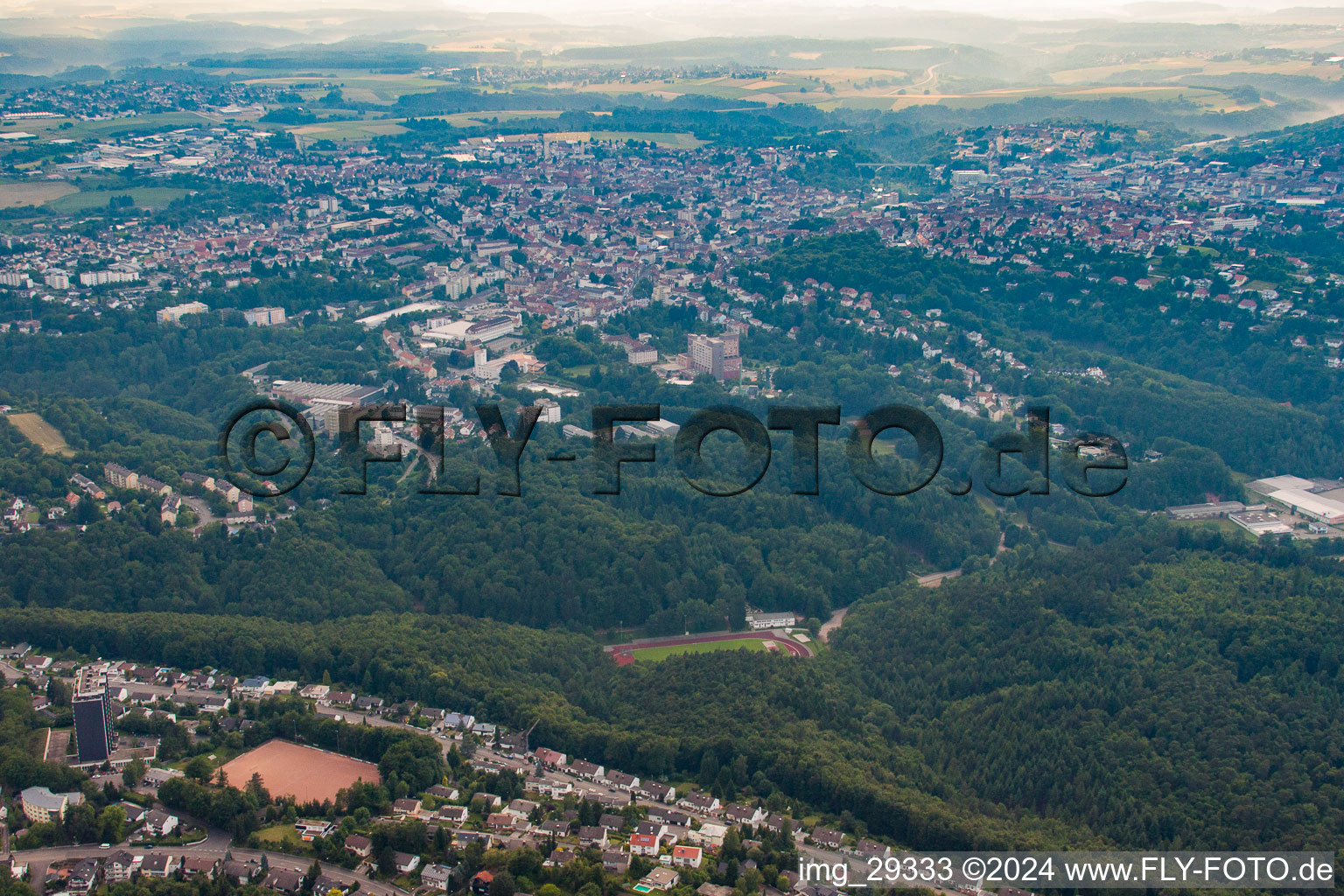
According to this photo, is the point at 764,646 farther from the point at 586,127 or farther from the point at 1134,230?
the point at 586,127

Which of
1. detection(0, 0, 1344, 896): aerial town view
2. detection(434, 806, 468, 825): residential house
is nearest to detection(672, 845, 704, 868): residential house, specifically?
detection(0, 0, 1344, 896): aerial town view

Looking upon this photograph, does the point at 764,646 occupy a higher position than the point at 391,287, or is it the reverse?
the point at 391,287

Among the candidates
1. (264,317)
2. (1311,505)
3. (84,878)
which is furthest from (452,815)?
(264,317)

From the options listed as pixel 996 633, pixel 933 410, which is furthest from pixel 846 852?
pixel 933 410

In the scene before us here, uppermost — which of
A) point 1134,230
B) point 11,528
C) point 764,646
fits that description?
point 1134,230

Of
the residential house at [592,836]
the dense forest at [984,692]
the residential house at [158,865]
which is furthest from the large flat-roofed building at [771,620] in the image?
the residential house at [158,865]
